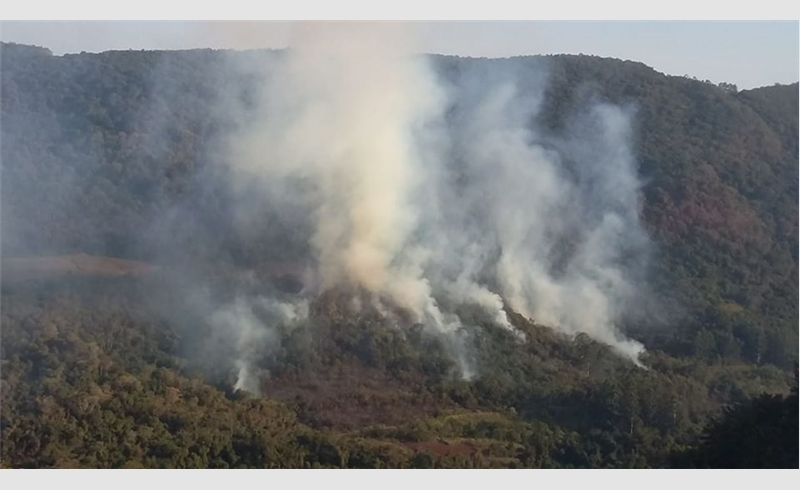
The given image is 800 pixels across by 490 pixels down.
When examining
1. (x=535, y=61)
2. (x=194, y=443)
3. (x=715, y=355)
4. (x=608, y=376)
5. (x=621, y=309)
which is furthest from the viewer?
(x=535, y=61)

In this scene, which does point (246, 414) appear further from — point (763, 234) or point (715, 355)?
point (763, 234)

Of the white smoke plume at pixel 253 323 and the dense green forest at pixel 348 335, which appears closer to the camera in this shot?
the dense green forest at pixel 348 335

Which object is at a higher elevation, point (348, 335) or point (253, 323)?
point (253, 323)

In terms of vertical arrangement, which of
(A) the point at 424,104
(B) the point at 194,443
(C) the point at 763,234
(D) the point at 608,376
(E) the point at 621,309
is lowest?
(B) the point at 194,443

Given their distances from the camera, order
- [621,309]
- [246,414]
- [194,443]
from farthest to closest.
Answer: [621,309]
[246,414]
[194,443]

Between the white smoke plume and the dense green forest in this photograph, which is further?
the white smoke plume

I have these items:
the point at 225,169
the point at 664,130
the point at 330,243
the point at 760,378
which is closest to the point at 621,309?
the point at 760,378

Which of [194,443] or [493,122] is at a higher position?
[493,122]

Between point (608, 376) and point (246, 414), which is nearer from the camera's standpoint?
point (246, 414)
